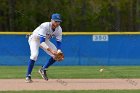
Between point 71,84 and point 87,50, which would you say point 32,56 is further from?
point 87,50

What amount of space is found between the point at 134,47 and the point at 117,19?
43.2 ft

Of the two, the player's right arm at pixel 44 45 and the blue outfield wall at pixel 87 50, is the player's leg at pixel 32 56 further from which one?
the blue outfield wall at pixel 87 50

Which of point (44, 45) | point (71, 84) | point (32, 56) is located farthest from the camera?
point (32, 56)

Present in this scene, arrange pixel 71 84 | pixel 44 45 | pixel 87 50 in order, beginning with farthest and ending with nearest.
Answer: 1. pixel 87 50
2. pixel 44 45
3. pixel 71 84

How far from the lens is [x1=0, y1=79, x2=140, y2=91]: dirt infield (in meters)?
10.3

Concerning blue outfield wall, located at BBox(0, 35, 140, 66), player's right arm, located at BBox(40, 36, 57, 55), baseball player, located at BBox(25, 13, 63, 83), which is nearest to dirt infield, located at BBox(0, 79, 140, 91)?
baseball player, located at BBox(25, 13, 63, 83)

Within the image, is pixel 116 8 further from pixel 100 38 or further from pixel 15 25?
pixel 100 38

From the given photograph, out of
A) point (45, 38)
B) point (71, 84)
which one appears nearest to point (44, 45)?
point (45, 38)

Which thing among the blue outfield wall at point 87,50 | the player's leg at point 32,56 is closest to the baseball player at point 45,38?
the player's leg at point 32,56

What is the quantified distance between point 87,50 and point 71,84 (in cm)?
1032

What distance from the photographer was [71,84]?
1101 centimetres

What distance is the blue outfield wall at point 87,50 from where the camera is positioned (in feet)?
68.3

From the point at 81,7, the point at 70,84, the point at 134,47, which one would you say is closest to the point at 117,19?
the point at 81,7

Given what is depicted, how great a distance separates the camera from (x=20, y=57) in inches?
819
